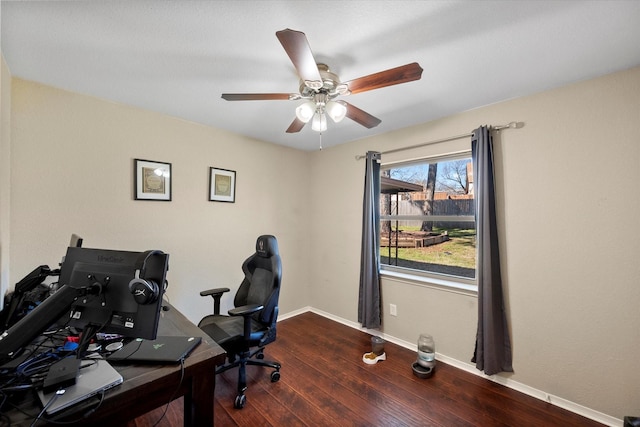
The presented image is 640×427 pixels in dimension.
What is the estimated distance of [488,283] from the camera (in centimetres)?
208

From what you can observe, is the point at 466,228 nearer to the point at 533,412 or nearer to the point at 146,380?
the point at 533,412

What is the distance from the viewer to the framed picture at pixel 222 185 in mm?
2803

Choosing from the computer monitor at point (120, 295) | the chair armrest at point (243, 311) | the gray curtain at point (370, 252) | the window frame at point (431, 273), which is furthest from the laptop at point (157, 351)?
the window frame at point (431, 273)

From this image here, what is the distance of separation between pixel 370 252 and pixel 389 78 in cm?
192

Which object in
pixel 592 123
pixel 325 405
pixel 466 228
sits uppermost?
pixel 592 123

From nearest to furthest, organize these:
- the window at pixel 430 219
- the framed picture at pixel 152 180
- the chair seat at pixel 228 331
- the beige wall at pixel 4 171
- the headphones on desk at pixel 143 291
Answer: the headphones on desk at pixel 143 291 < the beige wall at pixel 4 171 < the chair seat at pixel 228 331 < the framed picture at pixel 152 180 < the window at pixel 430 219

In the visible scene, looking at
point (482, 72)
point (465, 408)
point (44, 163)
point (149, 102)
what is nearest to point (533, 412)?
point (465, 408)

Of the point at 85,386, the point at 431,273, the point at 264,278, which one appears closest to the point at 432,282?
the point at 431,273

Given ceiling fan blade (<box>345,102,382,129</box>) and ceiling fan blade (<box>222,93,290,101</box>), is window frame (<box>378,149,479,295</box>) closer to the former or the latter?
ceiling fan blade (<box>345,102,382,129</box>)

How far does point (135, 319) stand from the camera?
95cm

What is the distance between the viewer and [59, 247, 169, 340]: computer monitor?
94cm

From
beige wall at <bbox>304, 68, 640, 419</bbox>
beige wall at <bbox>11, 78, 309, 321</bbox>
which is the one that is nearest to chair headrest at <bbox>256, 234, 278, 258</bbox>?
beige wall at <bbox>11, 78, 309, 321</bbox>

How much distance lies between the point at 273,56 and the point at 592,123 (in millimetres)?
2173

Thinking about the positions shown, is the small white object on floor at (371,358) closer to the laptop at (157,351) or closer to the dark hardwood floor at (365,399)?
the dark hardwood floor at (365,399)
